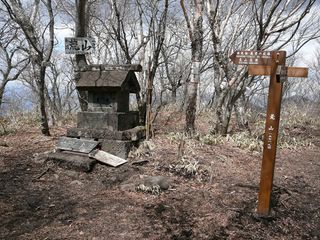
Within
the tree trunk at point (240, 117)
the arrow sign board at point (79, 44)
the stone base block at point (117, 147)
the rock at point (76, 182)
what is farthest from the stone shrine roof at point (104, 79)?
the tree trunk at point (240, 117)

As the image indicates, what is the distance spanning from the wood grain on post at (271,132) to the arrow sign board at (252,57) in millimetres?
90

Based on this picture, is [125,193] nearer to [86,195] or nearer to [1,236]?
[86,195]

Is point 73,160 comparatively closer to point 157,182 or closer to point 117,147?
point 117,147

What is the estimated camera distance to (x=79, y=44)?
6535 mm

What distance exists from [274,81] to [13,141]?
672 centimetres

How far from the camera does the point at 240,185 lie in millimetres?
5117

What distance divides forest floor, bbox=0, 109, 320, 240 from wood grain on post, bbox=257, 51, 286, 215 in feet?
0.91

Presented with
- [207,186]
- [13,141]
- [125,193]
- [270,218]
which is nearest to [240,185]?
[207,186]

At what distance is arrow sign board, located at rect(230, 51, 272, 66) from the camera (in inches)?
157

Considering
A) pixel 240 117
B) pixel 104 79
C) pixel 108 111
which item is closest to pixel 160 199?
pixel 108 111

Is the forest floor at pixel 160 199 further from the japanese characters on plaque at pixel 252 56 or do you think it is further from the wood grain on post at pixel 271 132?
the japanese characters on plaque at pixel 252 56

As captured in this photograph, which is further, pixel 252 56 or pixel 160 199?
pixel 160 199

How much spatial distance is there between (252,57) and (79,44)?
4.06 meters

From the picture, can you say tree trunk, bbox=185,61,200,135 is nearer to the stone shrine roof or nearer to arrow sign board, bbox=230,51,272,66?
the stone shrine roof
